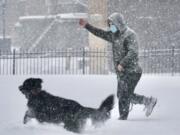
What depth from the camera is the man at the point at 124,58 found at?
25.5 feet

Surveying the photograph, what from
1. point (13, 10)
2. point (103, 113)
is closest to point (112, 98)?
point (103, 113)

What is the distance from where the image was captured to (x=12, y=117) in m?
8.41

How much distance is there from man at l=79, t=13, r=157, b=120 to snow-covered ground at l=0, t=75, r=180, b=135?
309 mm

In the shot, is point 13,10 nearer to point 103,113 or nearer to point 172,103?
point 172,103

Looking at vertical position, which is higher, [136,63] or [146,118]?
[136,63]

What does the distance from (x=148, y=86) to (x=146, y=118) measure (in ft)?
17.1

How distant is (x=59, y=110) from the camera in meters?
6.50

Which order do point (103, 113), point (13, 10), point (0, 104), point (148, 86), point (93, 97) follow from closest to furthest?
point (103, 113), point (0, 104), point (93, 97), point (148, 86), point (13, 10)

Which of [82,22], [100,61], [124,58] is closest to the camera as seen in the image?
[124,58]

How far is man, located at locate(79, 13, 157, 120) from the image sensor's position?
7.78 metres

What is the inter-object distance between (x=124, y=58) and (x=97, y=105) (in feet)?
8.45

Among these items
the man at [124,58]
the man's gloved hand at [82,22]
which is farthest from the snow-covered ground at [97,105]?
the man's gloved hand at [82,22]

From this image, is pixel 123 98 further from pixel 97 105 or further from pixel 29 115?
pixel 97 105

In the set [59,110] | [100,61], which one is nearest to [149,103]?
[59,110]
